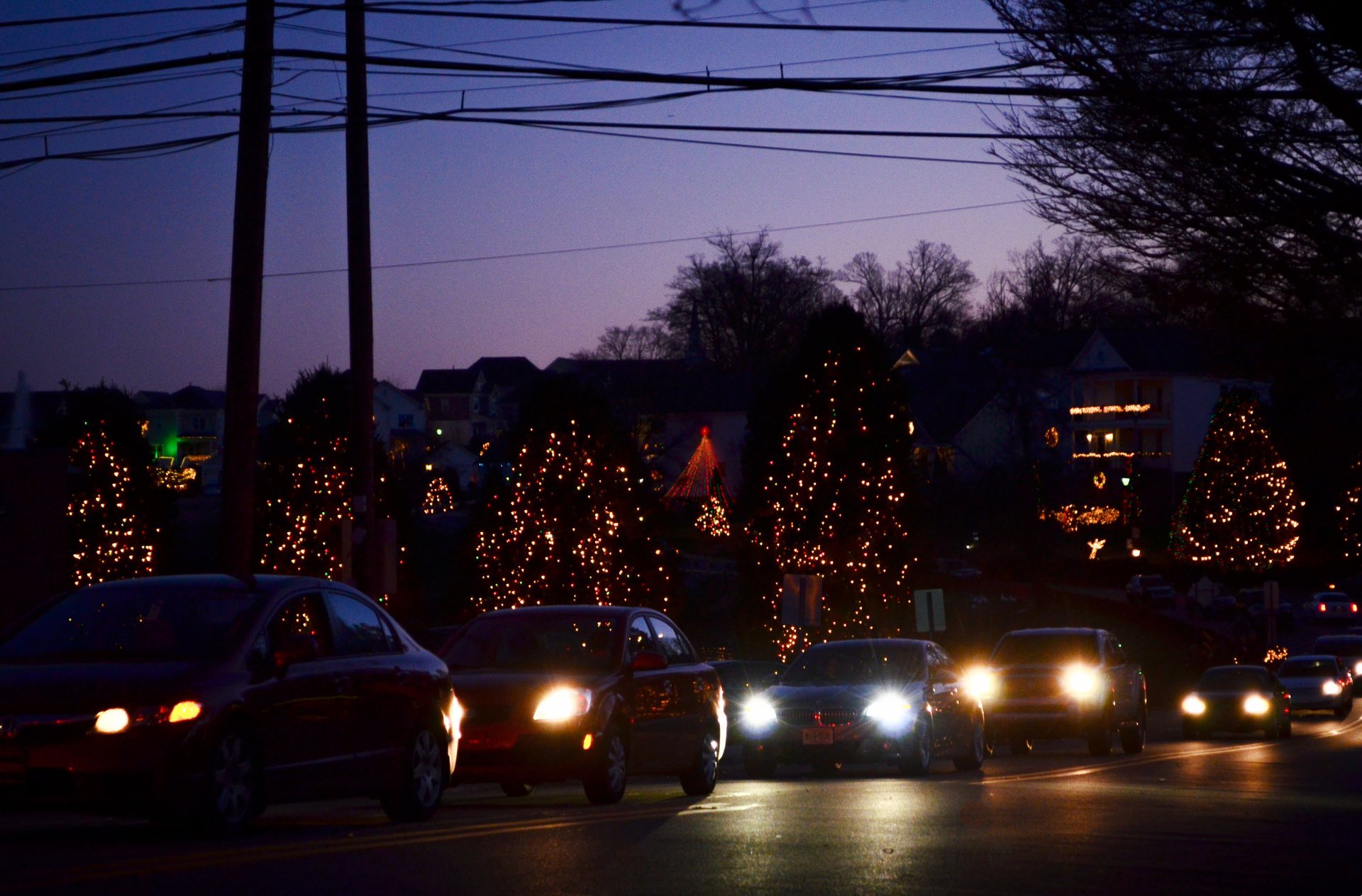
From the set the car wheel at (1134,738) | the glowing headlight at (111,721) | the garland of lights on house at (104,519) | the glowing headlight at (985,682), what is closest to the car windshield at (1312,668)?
the car wheel at (1134,738)

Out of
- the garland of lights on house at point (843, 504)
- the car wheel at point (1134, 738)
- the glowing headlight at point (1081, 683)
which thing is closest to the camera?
the glowing headlight at point (1081, 683)

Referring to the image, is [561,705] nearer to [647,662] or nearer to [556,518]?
[647,662]

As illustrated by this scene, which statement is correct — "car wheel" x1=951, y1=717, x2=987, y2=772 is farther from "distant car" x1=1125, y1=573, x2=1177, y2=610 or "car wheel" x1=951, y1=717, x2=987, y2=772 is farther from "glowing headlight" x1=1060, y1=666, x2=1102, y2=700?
"distant car" x1=1125, y1=573, x2=1177, y2=610

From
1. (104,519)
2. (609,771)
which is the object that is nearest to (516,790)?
(609,771)

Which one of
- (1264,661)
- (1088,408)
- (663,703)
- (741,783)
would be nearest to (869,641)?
(741,783)

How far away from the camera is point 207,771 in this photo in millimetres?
9383

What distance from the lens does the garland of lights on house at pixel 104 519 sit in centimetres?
4119

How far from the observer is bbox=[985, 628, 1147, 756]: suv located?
24422 millimetres

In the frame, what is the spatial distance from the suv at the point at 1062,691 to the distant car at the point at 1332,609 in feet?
147

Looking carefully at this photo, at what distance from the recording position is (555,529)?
Result: 3512cm

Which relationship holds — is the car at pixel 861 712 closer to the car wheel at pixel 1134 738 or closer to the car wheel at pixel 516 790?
the car wheel at pixel 516 790

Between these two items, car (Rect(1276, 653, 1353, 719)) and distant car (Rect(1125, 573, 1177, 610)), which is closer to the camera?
car (Rect(1276, 653, 1353, 719))

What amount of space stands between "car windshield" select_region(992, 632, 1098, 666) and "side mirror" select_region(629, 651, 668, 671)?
12115 millimetres

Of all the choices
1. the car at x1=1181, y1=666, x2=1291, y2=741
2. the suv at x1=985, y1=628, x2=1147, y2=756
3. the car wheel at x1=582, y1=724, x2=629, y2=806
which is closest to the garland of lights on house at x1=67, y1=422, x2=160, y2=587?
the suv at x1=985, y1=628, x2=1147, y2=756
